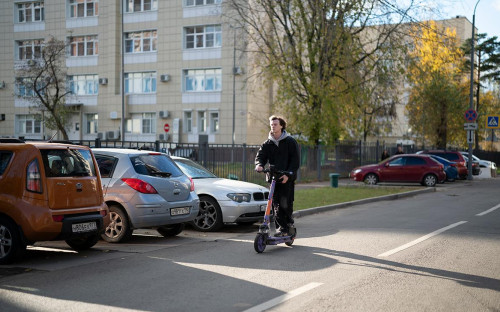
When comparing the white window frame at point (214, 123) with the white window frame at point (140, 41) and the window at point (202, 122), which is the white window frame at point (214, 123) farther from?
the white window frame at point (140, 41)

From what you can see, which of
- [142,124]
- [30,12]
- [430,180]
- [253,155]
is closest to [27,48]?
[30,12]

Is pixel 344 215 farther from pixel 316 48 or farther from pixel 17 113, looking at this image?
pixel 17 113

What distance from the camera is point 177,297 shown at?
6090 millimetres

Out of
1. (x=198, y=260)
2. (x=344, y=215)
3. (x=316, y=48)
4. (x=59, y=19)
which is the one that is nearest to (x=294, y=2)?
(x=316, y=48)

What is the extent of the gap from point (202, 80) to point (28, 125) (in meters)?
17.4

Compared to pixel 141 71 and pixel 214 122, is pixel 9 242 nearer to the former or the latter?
pixel 214 122

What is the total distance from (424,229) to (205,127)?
116ft

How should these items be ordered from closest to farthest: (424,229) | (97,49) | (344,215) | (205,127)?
1. (424,229)
2. (344,215)
3. (205,127)
4. (97,49)

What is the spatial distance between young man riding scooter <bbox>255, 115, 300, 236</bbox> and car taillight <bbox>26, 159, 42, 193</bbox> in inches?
124

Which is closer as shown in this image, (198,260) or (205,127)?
(198,260)

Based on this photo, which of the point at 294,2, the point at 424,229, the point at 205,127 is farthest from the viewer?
the point at 205,127

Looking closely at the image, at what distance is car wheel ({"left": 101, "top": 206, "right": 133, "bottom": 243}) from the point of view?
9.88 metres

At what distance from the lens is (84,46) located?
1960 inches

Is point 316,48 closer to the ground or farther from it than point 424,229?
farther from it
